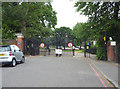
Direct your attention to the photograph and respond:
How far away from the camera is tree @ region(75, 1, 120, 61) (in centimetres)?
1678

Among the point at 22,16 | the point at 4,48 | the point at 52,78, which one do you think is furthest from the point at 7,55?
the point at 22,16

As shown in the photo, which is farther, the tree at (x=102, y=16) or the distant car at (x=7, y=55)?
the tree at (x=102, y=16)

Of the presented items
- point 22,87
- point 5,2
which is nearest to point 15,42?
point 5,2

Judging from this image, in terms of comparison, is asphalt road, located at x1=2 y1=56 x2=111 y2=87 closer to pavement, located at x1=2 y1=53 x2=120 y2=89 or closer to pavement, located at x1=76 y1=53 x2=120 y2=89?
pavement, located at x1=2 y1=53 x2=120 y2=89

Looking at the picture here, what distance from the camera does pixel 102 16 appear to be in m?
18.3

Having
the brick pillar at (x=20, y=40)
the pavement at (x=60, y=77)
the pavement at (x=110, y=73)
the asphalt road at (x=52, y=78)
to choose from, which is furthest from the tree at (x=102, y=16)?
the brick pillar at (x=20, y=40)

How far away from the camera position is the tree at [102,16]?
16.8 metres

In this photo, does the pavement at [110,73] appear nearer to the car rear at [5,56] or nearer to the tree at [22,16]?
the car rear at [5,56]

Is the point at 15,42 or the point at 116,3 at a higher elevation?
the point at 116,3

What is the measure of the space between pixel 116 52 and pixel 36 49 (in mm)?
15117

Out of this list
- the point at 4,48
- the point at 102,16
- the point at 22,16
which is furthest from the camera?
the point at 22,16

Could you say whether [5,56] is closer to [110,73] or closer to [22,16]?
[110,73]

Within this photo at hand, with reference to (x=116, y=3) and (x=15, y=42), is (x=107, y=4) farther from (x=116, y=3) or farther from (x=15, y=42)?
(x=15, y=42)

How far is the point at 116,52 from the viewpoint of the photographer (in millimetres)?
16266
